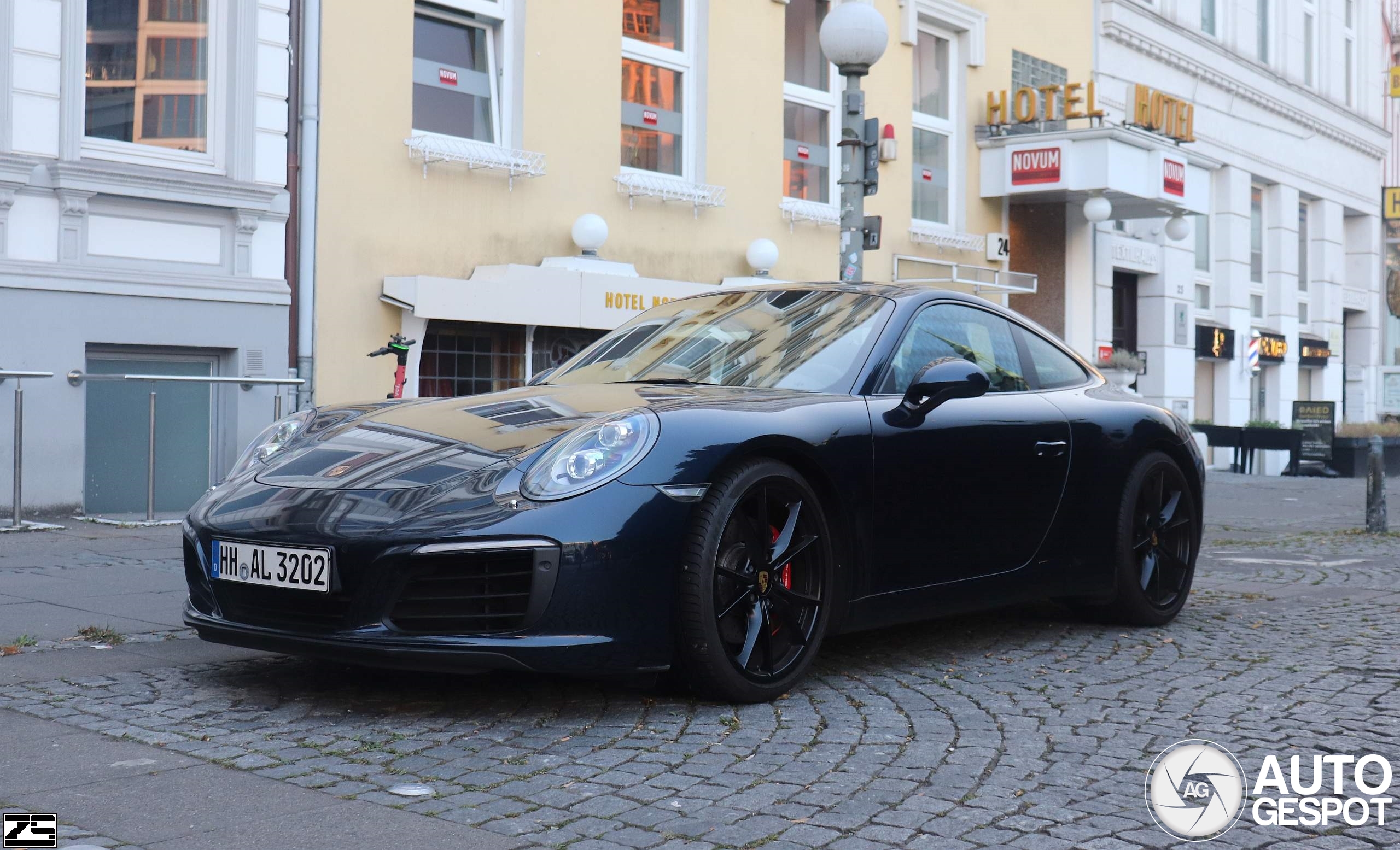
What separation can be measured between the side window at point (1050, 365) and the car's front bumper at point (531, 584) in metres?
2.28

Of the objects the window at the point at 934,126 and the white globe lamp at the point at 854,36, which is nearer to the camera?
the white globe lamp at the point at 854,36

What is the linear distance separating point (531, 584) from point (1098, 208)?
18.5 m

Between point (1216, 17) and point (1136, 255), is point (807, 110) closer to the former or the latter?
point (1136, 255)

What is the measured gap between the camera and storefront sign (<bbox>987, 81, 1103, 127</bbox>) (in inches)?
822

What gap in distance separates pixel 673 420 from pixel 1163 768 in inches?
63.9

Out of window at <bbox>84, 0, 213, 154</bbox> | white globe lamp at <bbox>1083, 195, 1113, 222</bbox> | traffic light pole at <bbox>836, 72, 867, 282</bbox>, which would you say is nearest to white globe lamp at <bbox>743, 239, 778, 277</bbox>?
white globe lamp at <bbox>1083, 195, 1113, 222</bbox>

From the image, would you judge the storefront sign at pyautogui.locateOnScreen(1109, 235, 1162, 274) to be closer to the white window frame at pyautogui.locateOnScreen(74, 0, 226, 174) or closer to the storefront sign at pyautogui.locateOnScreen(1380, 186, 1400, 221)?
the storefront sign at pyautogui.locateOnScreen(1380, 186, 1400, 221)

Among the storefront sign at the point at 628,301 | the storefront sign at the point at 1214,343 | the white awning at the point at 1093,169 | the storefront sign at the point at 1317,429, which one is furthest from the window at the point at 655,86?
the storefront sign at the point at 1214,343

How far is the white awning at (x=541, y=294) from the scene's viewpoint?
13.1 meters

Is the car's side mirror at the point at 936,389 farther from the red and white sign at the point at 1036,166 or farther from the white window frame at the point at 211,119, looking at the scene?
the red and white sign at the point at 1036,166

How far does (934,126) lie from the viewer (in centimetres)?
2053

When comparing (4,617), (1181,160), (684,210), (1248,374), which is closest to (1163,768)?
(4,617)

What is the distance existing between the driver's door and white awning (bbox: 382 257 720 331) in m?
7.67

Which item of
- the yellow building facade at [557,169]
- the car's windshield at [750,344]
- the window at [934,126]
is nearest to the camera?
the car's windshield at [750,344]
